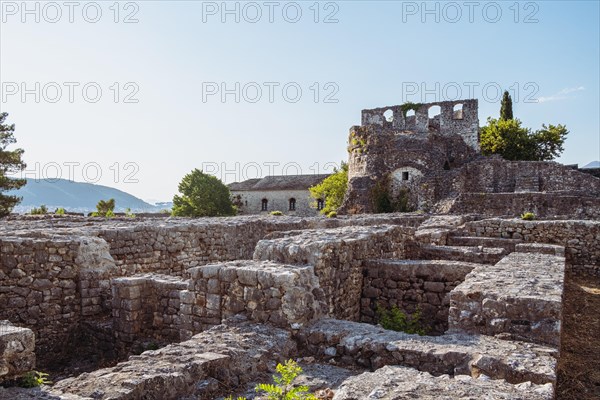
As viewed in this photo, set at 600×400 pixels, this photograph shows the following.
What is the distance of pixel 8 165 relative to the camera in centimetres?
3088

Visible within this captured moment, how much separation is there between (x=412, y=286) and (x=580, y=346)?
2.20 m

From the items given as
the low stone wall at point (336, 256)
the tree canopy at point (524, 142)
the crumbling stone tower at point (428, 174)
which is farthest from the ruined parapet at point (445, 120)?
the low stone wall at point (336, 256)

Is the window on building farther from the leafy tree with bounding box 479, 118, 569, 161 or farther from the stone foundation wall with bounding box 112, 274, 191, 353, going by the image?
the stone foundation wall with bounding box 112, 274, 191, 353

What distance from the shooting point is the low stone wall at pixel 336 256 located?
546 centimetres

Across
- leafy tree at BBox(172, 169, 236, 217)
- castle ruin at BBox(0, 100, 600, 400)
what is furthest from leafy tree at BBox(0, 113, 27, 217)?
castle ruin at BBox(0, 100, 600, 400)

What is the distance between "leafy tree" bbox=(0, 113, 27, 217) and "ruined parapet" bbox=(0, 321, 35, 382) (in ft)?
104

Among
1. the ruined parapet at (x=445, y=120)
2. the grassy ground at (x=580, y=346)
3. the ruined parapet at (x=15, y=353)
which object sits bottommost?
the grassy ground at (x=580, y=346)

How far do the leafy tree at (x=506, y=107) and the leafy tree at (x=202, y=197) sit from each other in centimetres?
2961

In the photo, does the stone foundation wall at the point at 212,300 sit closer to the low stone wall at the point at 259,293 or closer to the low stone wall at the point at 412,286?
the low stone wall at the point at 259,293

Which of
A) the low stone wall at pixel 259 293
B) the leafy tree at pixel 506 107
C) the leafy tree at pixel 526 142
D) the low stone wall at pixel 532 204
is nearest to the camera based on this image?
the low stone wall at pixel 259 293

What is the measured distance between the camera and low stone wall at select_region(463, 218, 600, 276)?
448 inches

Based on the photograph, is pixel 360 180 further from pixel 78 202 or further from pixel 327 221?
pixel 78 202

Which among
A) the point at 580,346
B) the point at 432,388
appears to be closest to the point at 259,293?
the point at 432,388

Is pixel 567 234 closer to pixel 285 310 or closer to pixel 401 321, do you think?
pixel 401 321
